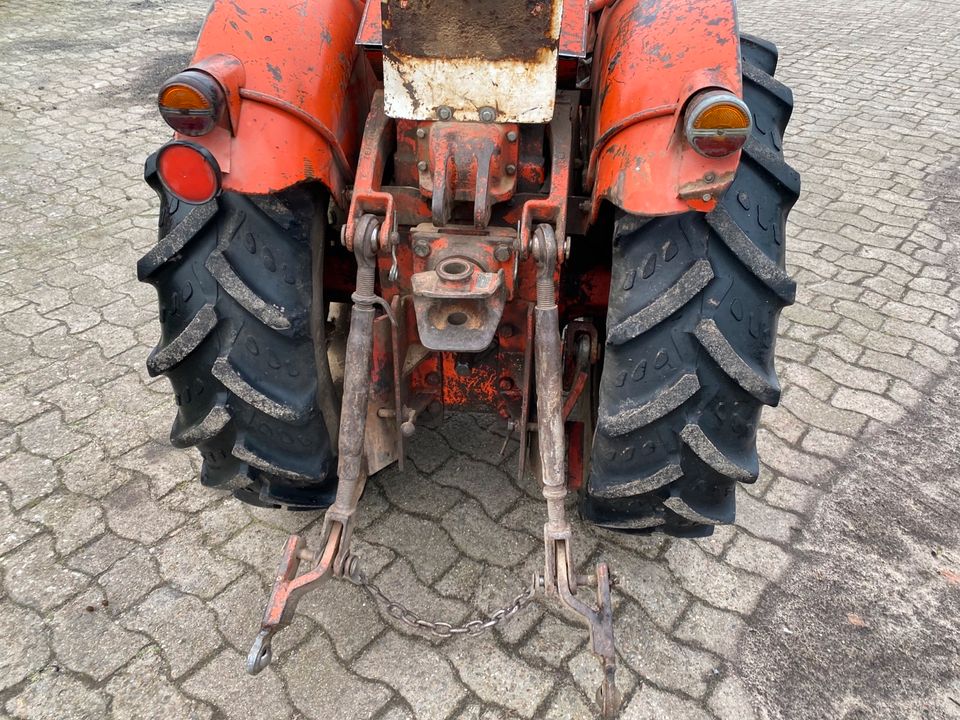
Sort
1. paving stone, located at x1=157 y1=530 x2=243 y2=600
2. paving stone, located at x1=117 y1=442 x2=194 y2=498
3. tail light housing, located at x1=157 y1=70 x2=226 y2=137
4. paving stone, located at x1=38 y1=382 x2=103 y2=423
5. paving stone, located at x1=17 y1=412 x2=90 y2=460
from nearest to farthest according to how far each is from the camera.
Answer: tail light housing, located at x1=157 y1=70 x2=226 y2=137 → paving stone, located at x1=157 y1=530 x2=243 y2=600 → paving stone, located at x1=117 y1=442 x2=194 y2=498 → paving stone, located at x1=17 y1=412 x2=90 y2=460 → paving stone, located at x1=38 y1=382 x2=103 y2=423

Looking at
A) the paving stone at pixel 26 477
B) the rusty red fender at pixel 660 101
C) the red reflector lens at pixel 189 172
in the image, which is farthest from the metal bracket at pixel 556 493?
the paving stone at pixel 26 477

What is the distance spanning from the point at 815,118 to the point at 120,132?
596cm

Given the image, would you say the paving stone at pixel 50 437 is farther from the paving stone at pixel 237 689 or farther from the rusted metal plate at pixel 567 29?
the rusted metal plate at pixel 567 29

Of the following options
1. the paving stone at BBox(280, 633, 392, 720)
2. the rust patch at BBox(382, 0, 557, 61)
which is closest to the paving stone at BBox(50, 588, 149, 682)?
the paving stone at BBox(280, 633, 392, 720)

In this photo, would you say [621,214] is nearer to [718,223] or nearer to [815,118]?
[718,223]

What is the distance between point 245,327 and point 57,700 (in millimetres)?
1208

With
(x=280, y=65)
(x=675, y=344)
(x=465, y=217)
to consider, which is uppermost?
(x=280, y=65)

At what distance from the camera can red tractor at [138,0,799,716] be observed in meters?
1.64

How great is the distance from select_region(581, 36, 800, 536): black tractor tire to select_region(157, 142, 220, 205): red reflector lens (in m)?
0.97

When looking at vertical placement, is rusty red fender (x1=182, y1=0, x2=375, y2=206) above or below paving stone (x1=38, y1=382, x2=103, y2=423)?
above

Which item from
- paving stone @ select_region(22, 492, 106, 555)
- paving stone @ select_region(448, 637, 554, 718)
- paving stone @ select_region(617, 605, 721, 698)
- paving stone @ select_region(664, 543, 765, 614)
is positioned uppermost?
paving stone @ select_region(22, 492, 106, 555)

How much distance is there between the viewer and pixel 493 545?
2.43 meters

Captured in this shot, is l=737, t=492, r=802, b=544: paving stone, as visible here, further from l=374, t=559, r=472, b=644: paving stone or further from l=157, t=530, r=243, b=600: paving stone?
l=157, t=530, r=243, b=600: paving stone

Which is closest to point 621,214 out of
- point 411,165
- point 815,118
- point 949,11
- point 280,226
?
point 411,165
